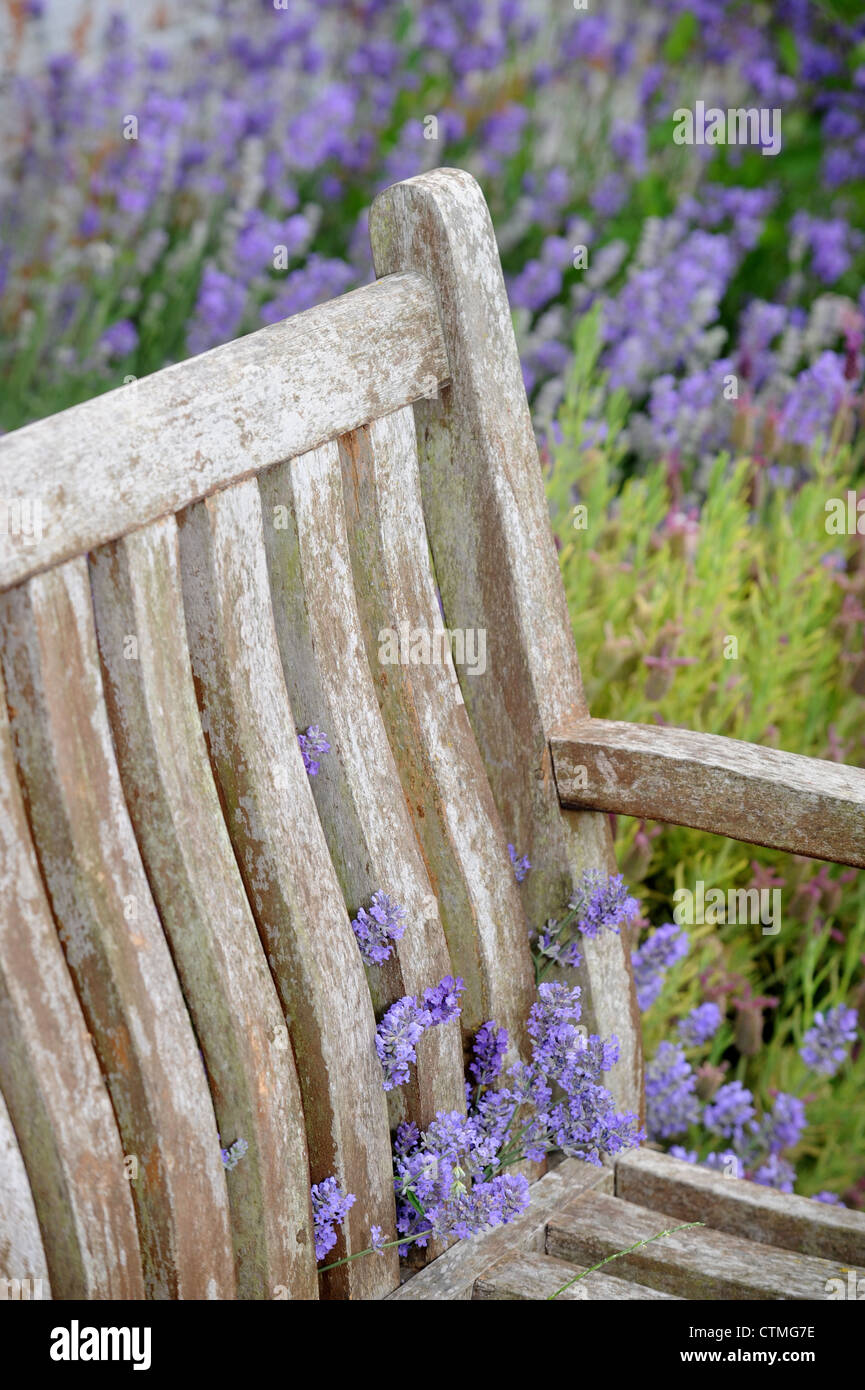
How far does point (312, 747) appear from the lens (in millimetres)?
1126

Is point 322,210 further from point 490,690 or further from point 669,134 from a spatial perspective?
point 490,690

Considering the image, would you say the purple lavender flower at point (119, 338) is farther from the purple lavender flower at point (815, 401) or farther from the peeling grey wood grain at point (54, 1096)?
the peeling grey wood grain at point (54, 1096)

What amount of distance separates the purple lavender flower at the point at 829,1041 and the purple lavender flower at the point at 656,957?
182 millimetres

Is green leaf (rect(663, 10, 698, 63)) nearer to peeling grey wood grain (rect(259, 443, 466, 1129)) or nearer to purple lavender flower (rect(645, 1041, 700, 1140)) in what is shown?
purple lavender flower (rect(645, 1041, 700, 1140))

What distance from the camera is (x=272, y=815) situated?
1.08 meters

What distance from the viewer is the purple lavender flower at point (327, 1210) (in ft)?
3.70

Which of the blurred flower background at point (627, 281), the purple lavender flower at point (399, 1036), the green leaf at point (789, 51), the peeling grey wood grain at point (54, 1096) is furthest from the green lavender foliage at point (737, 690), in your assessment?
the green leaf at point (789, 51)

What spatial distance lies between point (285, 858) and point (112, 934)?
162 millimetres

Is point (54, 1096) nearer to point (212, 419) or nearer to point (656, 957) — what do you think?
point (212, 419)

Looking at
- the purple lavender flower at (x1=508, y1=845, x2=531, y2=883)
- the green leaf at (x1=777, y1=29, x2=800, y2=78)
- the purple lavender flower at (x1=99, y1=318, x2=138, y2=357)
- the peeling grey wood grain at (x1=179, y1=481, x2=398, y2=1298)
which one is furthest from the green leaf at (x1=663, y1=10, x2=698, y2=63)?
the peeling grey wood grain at (x1=179, y1=481, x2=398, y2=1298)

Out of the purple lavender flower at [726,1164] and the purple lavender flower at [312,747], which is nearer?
the purple lavender flower at [312,747]

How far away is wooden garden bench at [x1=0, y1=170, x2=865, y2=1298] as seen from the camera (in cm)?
95

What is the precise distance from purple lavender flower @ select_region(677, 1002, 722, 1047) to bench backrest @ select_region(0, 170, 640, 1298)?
0.39 metres

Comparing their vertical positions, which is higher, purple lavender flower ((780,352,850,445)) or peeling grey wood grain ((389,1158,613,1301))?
purple lavender flower ((780,352,850,445))
